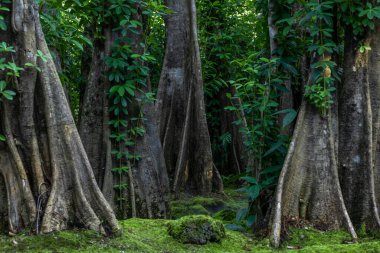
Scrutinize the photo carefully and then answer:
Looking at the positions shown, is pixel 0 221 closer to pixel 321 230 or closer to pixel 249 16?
pixel 321 230

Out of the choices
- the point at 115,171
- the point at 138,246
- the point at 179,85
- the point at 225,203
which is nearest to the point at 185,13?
the point at 179,85

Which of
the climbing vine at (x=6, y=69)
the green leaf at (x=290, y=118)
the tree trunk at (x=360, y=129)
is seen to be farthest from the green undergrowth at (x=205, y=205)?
the climbing vine at (x=6, y=69)

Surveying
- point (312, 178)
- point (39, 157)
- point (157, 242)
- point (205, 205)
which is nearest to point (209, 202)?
point (205, 205)

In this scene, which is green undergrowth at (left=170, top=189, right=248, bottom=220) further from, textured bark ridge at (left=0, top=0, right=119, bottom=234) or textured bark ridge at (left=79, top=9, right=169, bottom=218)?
textured bark ridge at (left=0, top=0, right=119, bottom=234)

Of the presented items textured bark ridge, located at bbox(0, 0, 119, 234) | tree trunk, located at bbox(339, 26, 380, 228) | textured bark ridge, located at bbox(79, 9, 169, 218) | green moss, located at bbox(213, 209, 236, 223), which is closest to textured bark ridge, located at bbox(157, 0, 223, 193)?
green moss, located at bbox(213, 209, 236, 223)

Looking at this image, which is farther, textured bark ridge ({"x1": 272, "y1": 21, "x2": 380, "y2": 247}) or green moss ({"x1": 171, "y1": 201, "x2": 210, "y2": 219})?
green moss ({"x1": 171, "y1": 201, "x2": 210, "y2": 219})

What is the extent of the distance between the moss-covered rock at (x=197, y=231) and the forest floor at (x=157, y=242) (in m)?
0.07

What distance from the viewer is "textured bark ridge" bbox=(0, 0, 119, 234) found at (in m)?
5.86

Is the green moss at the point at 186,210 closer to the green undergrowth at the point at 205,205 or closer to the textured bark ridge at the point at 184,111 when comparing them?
the green undergrowth at the point at 205,205

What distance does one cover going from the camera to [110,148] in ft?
30.0

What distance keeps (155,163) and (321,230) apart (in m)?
3.50

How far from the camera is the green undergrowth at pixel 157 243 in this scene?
5.60 m

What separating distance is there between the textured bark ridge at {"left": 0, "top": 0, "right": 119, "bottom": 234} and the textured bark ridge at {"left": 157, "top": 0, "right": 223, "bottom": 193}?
6.31 meters

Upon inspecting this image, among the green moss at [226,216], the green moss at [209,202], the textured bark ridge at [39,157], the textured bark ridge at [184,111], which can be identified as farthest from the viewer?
the textured bark ridge at [184,111]
